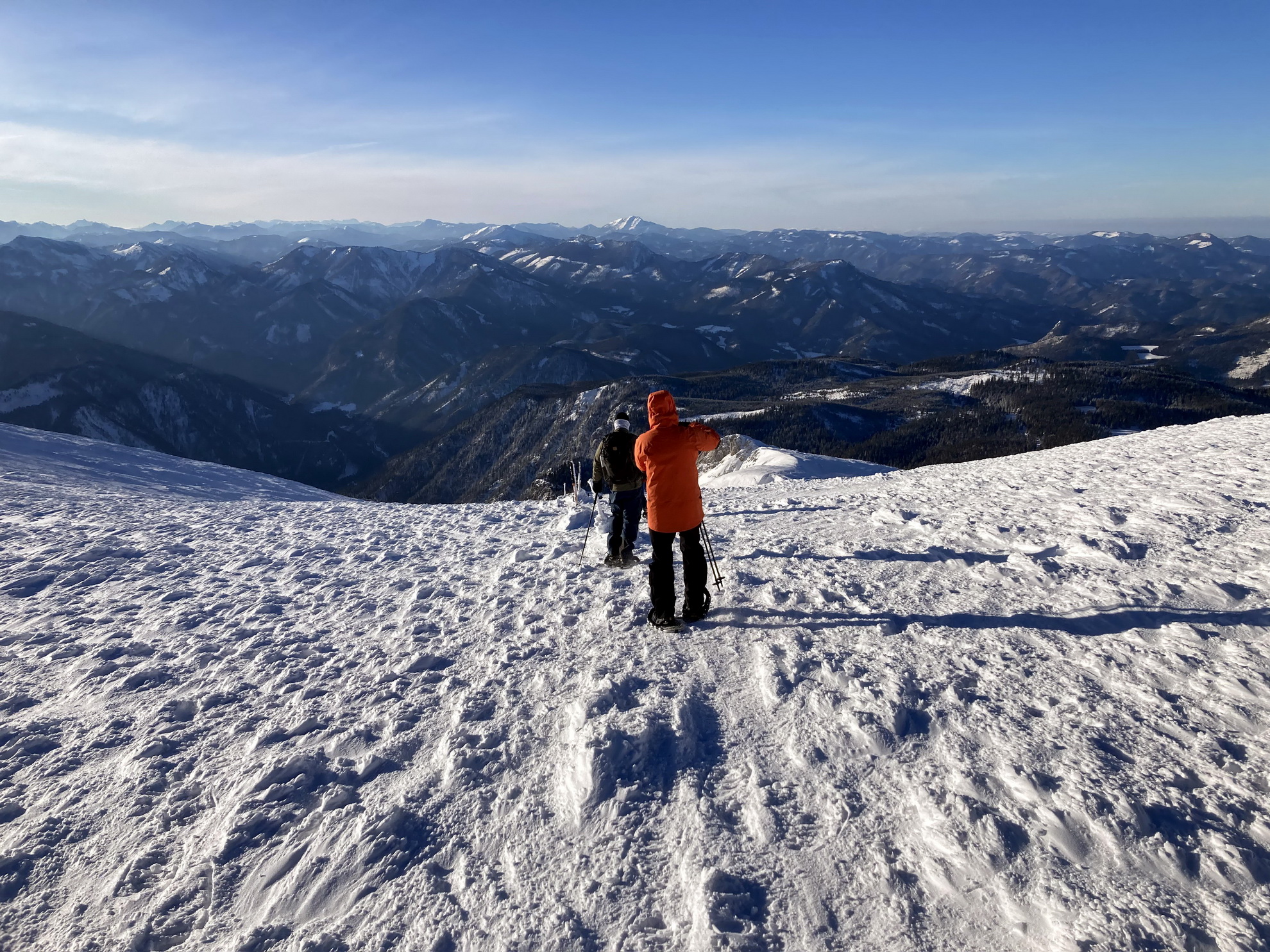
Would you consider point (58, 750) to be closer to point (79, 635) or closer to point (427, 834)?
point (79, 635)

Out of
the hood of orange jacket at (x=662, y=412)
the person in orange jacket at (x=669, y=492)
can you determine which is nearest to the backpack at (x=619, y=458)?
the person in orange jacket at (x=669, y=492)

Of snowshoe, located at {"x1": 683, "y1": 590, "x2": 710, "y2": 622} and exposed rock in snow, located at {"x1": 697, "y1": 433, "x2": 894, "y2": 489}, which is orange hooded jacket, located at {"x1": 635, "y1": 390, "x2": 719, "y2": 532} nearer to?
snowshoe, located at {"x1": 683, "y1": 590, "x2": 710, "y2": 622}

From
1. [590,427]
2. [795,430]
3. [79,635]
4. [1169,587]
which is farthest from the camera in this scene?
[590,427]

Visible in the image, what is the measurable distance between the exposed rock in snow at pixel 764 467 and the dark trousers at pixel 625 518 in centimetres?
A: 2832

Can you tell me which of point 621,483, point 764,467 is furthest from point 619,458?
point 764,467

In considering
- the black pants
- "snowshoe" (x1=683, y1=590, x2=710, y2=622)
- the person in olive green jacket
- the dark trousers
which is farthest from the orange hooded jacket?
the dark trousers

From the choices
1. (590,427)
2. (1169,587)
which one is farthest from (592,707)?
(590,427)

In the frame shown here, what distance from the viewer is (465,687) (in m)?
7.16

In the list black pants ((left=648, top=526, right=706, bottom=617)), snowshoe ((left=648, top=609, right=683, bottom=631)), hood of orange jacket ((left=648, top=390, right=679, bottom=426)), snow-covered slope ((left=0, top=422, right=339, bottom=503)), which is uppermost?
hood of orange jacket ((left=648, top=390, right=679, bottom=426))

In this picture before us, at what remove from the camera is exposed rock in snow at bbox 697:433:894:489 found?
140ft

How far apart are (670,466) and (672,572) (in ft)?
4.66

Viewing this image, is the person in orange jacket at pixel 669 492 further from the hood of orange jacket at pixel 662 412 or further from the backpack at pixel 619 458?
the backpack at pixel 619 458

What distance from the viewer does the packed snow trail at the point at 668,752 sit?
4.20 metres

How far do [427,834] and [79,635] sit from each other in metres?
7.26
